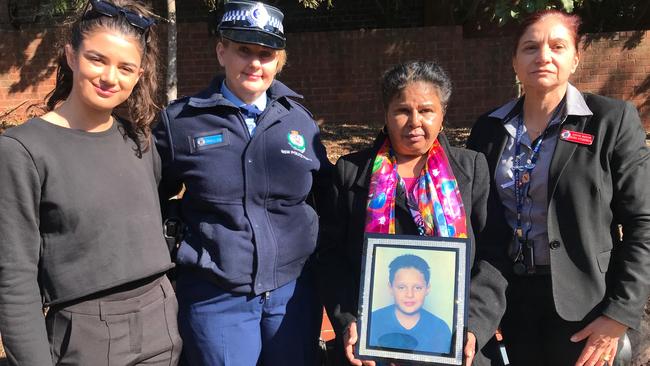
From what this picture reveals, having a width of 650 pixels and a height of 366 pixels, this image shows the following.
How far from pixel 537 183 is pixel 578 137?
0.87 ft

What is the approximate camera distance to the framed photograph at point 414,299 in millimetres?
2531

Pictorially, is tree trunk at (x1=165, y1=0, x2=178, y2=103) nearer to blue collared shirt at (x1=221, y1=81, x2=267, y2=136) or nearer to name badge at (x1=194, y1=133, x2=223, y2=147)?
blue collared shirt at (x1=221, y1=81, x2=267, y2=136)

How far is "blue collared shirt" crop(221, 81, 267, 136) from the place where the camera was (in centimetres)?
292

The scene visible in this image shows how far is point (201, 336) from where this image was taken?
2787 millimetres

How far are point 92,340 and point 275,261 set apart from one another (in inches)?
32.6

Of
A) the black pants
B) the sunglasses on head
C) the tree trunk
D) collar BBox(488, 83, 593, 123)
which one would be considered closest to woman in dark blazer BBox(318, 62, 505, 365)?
the black pants

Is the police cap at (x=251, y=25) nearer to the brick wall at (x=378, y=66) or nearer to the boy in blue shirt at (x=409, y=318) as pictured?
the boy in blue shirt at (x=409, y=318)

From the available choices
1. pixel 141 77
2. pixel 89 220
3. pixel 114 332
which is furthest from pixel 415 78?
pixel 114 332

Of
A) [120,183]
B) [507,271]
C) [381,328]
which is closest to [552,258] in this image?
[507,271]

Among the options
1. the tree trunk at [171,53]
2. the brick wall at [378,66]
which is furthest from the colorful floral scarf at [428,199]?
the brick wall at [378,66]

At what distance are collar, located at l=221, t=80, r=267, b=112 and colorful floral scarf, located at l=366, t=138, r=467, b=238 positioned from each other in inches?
23.7

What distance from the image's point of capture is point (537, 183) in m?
2.88

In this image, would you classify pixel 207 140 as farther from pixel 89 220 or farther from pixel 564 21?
pixel 564 21

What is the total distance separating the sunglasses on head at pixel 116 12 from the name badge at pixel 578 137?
185 cm
